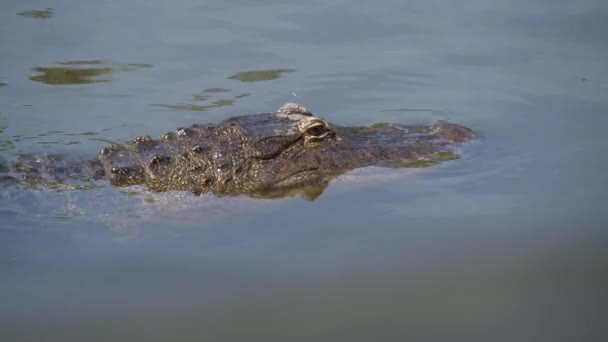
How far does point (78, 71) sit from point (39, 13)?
1880 mm

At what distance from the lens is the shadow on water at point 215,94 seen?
32.8ft

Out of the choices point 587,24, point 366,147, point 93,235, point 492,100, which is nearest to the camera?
point 93,235

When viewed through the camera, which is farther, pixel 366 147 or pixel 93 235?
pixel 366 147

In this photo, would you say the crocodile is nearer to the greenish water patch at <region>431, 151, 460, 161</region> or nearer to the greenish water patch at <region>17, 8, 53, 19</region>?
the greenish water patch at <region>431, 151, 460, 161</region>

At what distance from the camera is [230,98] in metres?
10.2

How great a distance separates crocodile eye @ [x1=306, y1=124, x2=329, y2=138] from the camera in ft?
26.4

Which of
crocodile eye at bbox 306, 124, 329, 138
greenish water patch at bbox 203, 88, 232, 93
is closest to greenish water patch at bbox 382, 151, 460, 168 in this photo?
crocodile eye at bbox 306, 124, 329, 138

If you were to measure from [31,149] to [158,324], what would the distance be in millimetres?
4113

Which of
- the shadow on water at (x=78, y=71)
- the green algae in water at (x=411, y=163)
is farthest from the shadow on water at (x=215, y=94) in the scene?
the green algae in water at (x=411, y=163)

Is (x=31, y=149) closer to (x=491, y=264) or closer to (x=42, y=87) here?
(x=42, y=87)

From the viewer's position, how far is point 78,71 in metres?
10.9

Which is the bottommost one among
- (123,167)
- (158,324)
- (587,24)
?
(158,324)

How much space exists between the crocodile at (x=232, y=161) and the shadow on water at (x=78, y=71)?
2.54m

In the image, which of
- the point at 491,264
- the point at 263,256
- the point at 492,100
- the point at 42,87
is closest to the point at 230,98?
the point at 42,87
